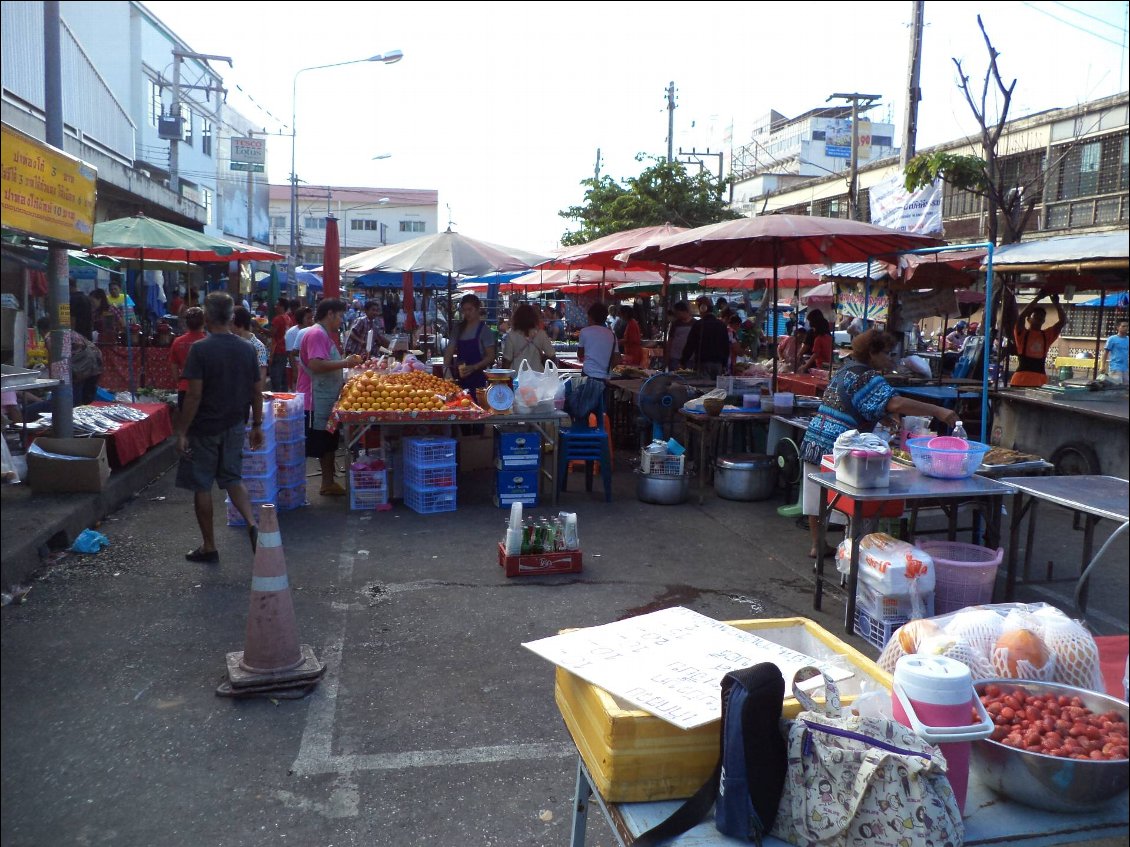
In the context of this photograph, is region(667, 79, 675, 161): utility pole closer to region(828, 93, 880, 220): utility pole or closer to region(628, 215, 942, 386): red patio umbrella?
region(828, 93, 880, 220): utility pole

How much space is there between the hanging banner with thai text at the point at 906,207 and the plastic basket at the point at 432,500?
6881 millimetres

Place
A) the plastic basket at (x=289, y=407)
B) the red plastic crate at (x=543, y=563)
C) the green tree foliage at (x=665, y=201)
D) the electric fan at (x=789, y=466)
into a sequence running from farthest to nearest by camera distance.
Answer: the green tree foliage at (x=665, y=201) < the electric fan at (x=789, y=466) < the plastic basket at (x=289, y=407) < the red plastic crate at (x=543, y=563)

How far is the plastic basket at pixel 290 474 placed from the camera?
807cm

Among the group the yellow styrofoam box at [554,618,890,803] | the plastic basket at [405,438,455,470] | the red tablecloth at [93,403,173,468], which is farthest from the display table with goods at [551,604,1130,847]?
the red tablecloth at [93,403,173,468]

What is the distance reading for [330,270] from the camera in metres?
11.7

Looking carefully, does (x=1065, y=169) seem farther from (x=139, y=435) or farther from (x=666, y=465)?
(x=139, y=435)

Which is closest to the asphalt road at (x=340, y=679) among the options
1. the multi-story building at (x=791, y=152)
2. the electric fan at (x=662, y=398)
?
the electric fan at (x=662, y=398)

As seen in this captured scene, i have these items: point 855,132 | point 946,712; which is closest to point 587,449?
point 946,712

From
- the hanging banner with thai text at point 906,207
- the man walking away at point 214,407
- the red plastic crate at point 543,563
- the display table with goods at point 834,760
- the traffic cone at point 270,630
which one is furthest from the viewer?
the hanging banner with thai text at point 906,207

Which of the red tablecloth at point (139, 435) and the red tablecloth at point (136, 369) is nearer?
the red tablecloth at point (139, 435)

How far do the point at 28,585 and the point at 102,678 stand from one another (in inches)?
70.6

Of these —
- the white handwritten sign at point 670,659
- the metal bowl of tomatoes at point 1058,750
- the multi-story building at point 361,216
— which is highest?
the multi-story building at point 361,216

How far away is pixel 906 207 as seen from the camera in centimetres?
1167

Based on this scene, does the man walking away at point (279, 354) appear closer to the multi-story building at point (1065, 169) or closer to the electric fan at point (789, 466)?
the electric fan at point (789, 466)
